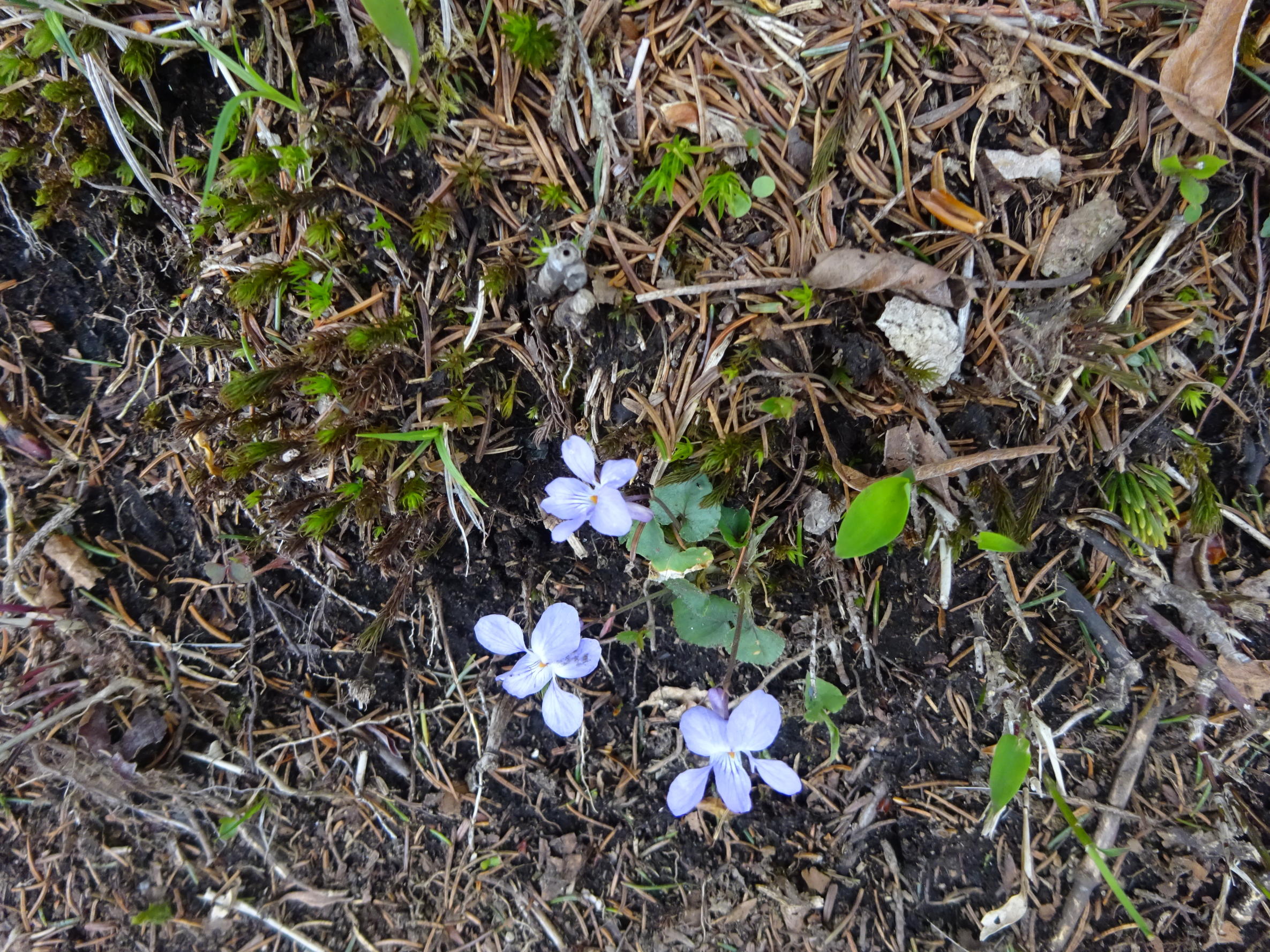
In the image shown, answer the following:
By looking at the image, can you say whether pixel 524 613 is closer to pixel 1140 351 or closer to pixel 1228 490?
pixel 1140 351

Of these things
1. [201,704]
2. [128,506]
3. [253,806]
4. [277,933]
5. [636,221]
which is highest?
[636,221]

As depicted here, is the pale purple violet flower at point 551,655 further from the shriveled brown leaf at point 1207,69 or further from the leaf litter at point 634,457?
the shriveled brown leaf at point 1207,69

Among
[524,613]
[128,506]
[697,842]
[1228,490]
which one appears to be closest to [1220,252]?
[1228,490]

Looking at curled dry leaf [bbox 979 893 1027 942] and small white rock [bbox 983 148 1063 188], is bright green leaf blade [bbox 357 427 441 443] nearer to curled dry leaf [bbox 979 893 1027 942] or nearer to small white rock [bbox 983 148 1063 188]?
small white rock [bbox 983 148 1063 188]

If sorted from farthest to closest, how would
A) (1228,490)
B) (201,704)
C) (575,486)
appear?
(201,704)
(1228,490)
(575,486)

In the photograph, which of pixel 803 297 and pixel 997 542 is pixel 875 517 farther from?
pixel 803 297

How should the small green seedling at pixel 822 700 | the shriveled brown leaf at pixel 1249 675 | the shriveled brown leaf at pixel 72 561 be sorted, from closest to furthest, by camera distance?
the small green seedling at pixel 822 700, the shriveled brown leaf at pixel 1249 675, the shriveled brown leaf at pixel 72 561

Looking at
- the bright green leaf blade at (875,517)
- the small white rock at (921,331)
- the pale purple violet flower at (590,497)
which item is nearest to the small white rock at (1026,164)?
the small white rock at (921,331)
